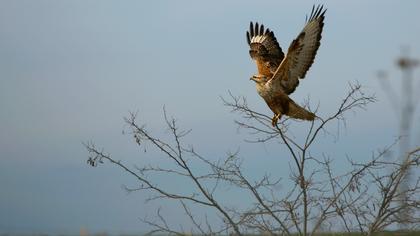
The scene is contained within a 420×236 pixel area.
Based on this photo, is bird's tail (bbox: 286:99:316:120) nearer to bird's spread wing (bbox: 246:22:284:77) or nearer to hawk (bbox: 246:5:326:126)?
hawk (bbox: 246:5:326:126)

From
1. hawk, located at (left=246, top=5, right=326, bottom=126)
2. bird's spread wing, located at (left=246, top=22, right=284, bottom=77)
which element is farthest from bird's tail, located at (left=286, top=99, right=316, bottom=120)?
bird's spread wing, located at (left=246, top=22, right=284, bottom=77)

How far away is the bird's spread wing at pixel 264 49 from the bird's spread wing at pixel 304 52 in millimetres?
542

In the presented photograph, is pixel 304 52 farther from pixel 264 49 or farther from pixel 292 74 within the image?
pixel 264 49

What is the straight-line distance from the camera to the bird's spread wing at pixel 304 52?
764 centimetres

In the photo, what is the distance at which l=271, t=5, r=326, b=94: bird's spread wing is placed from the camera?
7.64m

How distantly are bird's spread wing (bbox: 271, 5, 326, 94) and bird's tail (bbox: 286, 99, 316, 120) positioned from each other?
35 cm

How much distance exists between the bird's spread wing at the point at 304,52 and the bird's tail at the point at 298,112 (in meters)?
0.35

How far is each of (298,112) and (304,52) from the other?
29.4 inches

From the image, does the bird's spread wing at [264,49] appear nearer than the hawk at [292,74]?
No

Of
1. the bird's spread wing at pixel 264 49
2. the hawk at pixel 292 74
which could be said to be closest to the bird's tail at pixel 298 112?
the hawk at pixel 292 74

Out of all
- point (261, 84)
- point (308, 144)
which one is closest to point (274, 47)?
point (261, 84)

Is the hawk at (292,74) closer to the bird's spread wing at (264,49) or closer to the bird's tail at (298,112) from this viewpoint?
the bird's tail at (298,112)

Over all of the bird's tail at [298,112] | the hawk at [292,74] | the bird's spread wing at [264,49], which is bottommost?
the bird's tail at [298,112]

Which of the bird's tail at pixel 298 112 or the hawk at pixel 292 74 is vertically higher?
the hawk at pixel 292 74
